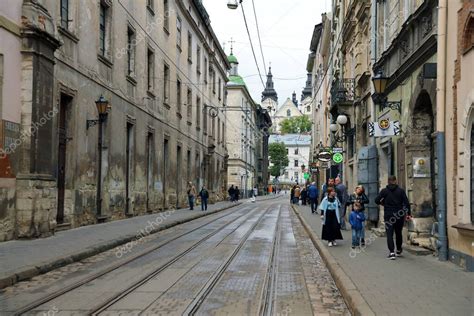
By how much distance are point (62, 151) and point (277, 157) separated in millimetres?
108756

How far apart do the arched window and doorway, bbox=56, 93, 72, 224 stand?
453 inches

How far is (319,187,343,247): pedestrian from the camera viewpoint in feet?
45.7

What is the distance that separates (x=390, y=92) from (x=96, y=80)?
984 cm

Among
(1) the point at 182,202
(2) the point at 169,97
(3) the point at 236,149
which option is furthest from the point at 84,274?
(3) the point at 236,149

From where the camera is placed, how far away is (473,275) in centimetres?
884

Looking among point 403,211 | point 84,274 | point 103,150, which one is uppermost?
point 103,150

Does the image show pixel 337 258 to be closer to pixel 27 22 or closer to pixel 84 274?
pixel 84 274

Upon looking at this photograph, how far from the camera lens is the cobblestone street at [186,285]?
7176 millimetres

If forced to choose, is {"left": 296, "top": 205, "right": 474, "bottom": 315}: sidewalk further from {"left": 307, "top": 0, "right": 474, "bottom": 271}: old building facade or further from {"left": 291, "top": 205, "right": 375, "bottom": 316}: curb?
{"left": 307, "top": 0, "right": 474, "bottom": 271}: old building facade

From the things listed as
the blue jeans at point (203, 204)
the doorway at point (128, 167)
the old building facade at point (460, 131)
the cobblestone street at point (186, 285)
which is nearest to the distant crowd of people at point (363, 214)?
the cobblestone street at point (186, 285)

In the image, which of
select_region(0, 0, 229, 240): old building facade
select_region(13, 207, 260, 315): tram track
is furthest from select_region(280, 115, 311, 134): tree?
select_region(13, 207, 260, 315): tram track

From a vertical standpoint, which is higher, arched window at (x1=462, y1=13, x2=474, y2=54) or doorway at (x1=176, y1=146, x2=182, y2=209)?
arched window at (x1=462, y1=13, x2=474, y2=54)

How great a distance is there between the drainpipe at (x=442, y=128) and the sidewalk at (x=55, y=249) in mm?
7217

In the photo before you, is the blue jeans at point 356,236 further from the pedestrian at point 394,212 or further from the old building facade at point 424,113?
the pedestrian at point 394,212
